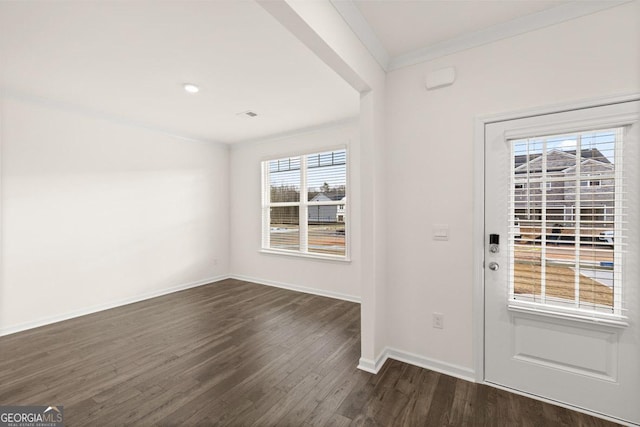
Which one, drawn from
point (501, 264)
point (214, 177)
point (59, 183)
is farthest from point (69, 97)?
point (501, 264)

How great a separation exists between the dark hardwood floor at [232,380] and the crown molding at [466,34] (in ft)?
8.70

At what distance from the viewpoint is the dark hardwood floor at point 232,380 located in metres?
1.85

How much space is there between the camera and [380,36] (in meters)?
2.23

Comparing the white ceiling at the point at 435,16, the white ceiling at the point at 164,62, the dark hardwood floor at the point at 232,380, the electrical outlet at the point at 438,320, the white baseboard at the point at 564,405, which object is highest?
the white ceiling at the point at 435,16

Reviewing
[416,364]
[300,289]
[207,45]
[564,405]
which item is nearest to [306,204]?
[300,289]

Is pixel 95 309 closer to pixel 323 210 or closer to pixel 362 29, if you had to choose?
pixel 323 210

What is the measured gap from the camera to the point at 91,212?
381 cm

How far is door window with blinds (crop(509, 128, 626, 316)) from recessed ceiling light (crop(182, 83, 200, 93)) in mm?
3055

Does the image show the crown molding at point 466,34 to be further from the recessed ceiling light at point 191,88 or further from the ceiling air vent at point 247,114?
the ceiling air vent at point 247,114

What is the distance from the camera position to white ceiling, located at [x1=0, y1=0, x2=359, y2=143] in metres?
1.96

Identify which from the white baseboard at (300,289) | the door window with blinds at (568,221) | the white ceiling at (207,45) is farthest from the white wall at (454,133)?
the white baseboard at (300,289)

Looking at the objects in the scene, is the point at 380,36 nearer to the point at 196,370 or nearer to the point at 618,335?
the point at 618,335

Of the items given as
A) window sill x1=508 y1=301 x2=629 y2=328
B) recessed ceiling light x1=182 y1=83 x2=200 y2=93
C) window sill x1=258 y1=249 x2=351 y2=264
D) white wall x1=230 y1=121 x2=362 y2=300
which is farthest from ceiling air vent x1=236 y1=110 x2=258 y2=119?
window sill x1=508 y1=301 x2=629 y2=328

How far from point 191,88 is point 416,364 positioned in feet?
11.6
